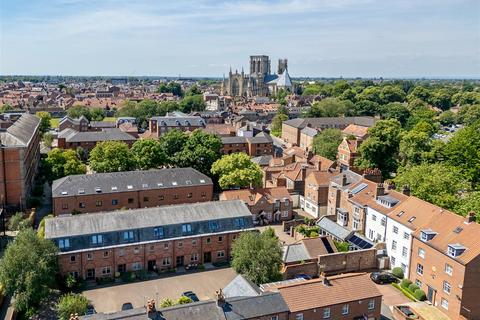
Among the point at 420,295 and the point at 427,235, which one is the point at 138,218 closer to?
the point at 420,295

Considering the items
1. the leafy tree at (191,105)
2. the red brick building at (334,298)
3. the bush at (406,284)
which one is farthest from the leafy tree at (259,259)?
the leafy tree at (191,105)

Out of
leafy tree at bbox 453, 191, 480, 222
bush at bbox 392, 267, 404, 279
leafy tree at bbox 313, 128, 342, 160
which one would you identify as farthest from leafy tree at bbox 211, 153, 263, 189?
leafy tree at bbox 313, 128, 342, 160

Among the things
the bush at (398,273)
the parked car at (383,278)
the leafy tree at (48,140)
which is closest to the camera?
the parked car at (383,278)

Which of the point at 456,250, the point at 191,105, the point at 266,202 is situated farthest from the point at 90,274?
the point at 191,105

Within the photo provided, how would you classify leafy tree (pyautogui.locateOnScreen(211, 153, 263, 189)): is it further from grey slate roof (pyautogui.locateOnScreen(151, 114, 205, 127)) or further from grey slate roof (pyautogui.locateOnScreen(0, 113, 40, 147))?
grey slate roof (pyautogui.locateOnScreen(151, 114, 205, 127))

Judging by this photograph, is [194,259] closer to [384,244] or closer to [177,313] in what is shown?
[177,313]

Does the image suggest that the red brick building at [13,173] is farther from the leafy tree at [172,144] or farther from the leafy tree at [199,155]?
the leafy tree at [199,155]
